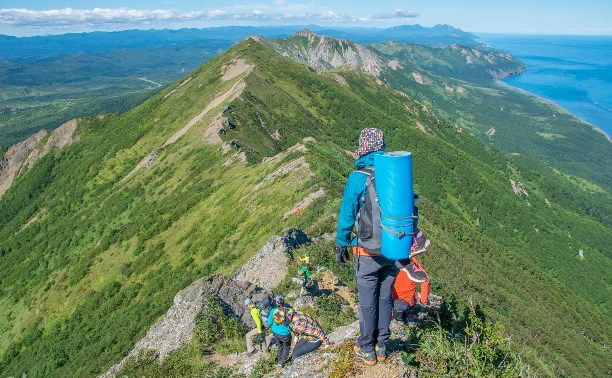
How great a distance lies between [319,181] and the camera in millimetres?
34094

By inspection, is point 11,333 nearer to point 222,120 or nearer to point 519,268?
point 222,120

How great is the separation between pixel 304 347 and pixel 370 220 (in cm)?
536

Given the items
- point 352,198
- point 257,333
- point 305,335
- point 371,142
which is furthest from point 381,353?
point 257,333

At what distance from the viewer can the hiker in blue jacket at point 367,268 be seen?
7938 mm

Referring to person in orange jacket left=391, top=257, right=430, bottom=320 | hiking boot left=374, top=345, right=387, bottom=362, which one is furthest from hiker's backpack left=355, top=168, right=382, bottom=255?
hiking boot left=374, top=345, right=387, bottom=362

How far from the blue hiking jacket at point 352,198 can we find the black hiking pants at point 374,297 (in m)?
0.63

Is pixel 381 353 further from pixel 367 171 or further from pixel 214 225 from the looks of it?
pixel 214 225

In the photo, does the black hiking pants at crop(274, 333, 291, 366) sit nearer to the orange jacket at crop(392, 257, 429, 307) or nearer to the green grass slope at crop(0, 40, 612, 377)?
the orange jacket at crop(392, 257, 429, 307)

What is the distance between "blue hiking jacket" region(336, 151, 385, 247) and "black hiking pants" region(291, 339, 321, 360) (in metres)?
4.18

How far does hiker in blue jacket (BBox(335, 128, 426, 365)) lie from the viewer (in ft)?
26.0

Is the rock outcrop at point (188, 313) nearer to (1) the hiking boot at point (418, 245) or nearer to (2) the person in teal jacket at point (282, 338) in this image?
(2) the person in teal jacket at point (282, 338)

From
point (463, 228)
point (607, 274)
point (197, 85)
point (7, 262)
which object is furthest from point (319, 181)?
point (607, 274)

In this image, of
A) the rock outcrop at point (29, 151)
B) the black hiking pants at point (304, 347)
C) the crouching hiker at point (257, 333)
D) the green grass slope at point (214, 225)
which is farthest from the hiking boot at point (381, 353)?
the rock outcrop at point (29, 151)

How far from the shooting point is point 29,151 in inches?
3733
